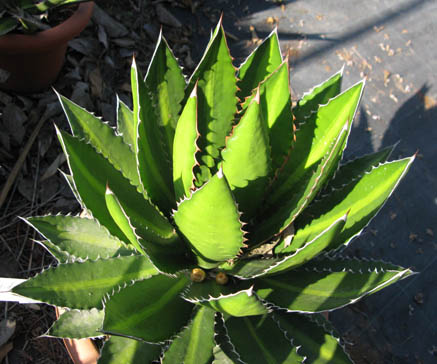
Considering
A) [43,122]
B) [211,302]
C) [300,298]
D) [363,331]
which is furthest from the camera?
[43,122]

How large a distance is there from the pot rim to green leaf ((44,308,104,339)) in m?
1.08

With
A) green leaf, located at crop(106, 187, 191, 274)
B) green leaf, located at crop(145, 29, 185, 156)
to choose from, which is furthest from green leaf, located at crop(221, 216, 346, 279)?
green leaf, located at crop(145, 29, 185, 156)

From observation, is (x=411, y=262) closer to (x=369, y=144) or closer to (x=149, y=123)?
(x=369, y=144)

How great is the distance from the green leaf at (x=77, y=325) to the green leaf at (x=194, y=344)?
6.9 inches

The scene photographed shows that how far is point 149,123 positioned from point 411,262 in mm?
1445

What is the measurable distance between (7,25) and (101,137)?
859 mm

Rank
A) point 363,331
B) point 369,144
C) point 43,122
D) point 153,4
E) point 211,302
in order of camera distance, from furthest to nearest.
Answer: point 153,4 < point 369,144 < point 43,122 < point 363,331 < point 211,302

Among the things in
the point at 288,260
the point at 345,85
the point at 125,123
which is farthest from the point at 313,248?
the point at 345,85

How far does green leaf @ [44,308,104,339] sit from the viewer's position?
953mm

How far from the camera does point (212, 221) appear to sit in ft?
2.49

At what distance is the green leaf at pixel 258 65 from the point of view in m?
0.97

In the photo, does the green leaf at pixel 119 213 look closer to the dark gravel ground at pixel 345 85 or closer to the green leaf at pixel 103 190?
the green leaf at pixel 103 190

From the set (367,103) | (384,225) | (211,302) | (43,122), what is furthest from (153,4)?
(211,302)

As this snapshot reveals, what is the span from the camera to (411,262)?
74.8 inches
